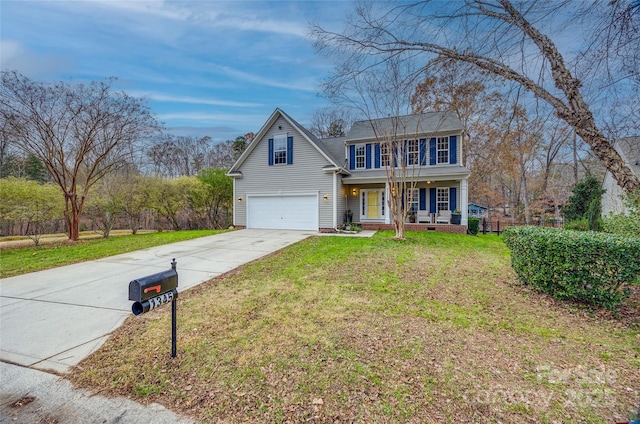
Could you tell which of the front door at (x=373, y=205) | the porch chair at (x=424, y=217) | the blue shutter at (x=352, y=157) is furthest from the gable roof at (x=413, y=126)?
the porch chair at (x=424, y=217)

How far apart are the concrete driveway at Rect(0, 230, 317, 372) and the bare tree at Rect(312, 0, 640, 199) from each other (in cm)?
582

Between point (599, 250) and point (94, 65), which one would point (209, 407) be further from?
point (94, 65)

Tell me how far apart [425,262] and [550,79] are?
4461mm

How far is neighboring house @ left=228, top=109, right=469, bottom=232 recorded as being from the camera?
13539 mm

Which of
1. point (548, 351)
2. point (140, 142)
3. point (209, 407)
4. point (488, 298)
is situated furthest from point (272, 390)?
point (140, 142)

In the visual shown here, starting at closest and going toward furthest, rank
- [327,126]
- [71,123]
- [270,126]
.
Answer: [71,123], [270,126], [327,126]

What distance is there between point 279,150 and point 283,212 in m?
3.27

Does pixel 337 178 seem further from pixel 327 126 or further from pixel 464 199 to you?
pixel 327 126

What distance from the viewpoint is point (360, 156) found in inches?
606

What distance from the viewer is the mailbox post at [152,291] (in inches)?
95.8

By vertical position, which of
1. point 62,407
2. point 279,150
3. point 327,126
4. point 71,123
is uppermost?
point 327,126

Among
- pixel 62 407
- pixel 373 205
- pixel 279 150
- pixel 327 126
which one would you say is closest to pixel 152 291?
pixel 62 407

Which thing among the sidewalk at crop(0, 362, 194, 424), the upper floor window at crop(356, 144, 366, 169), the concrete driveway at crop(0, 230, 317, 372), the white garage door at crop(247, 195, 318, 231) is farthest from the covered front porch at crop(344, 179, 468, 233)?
the sidewalk at crop(0, 362, 194, 424)

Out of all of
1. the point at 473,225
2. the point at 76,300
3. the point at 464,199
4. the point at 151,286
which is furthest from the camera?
the point at 473,225
